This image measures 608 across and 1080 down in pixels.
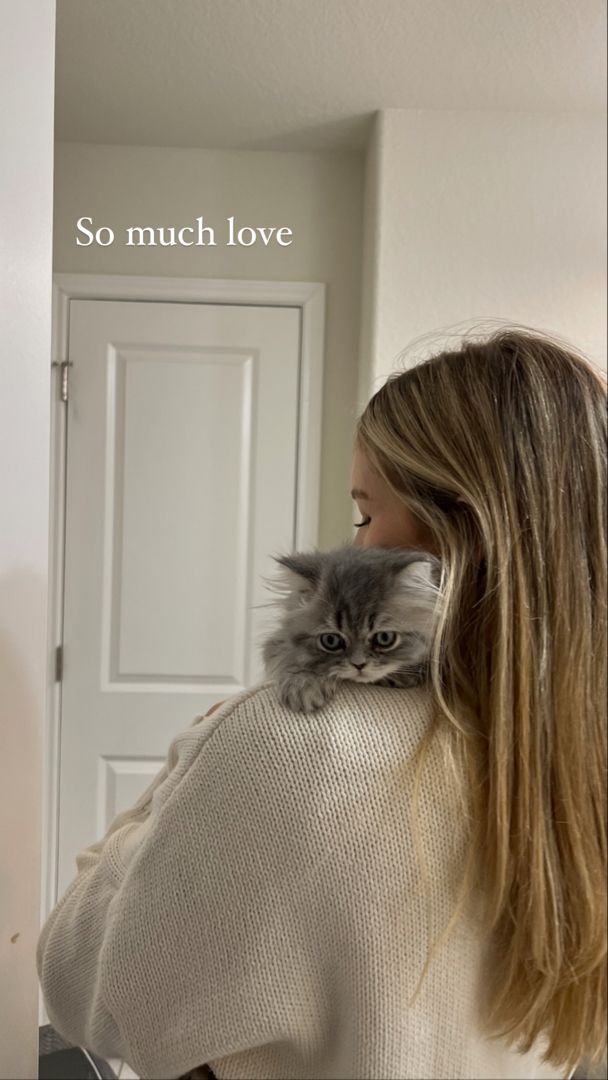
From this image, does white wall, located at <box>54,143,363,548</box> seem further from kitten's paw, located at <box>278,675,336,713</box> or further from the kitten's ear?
kitten's paw, located at <box>278,675,336,713</box>

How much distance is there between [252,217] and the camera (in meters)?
1.53

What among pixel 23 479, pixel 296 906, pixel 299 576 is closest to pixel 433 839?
pixel 296 906

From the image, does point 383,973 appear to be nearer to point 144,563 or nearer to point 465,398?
point 465,398

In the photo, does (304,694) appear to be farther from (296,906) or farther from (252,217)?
(252,217)

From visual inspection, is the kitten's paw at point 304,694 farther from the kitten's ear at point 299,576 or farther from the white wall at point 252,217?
the white wall at point 252,217

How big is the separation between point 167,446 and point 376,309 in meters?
0.54

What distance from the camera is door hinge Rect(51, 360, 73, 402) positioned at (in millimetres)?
1633

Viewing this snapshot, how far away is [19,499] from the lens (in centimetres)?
64

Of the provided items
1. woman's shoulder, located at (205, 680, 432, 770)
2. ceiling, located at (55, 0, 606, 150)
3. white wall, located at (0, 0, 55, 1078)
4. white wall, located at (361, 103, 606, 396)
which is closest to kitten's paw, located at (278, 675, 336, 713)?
woman's shoulder, located at (205, 680, 432, 770)

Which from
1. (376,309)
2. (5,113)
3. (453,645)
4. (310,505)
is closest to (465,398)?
(453,645)

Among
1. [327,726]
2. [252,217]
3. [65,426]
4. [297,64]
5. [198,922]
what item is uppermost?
[297,64]

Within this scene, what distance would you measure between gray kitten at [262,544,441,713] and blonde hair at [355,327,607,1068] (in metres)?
0.03

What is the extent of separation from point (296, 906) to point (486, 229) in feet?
4.69

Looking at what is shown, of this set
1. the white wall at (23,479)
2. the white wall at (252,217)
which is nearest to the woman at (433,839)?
the white wall at (23,479)
